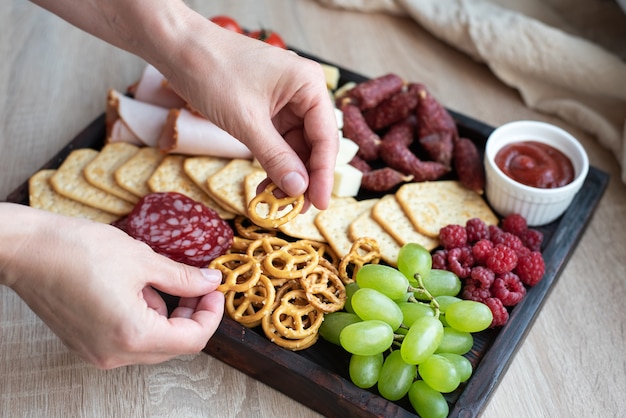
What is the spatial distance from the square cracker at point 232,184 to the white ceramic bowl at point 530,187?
22.4 inches

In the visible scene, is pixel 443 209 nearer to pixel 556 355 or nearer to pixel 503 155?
pixel 503 155

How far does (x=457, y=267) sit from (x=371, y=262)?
0.18 meters

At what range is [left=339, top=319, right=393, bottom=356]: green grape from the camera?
4.15 ft

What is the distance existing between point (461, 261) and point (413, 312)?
0.22 m

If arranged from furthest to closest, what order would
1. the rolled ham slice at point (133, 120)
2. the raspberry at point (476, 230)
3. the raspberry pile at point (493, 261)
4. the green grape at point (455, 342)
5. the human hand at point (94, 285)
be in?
the rolled ham slice at point (133, 120)
the raspberry at point (476, 230)
the raspberry pile at point (493, 261)
the green grape at point (455, 342)
the human hand at point (94, 285)

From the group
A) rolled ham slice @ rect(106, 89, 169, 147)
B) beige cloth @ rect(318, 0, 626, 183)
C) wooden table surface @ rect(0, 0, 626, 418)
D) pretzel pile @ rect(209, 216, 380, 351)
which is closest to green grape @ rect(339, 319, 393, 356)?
pretzel pile @ rect(209, 216, 380, 351)

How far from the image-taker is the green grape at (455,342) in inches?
53.0

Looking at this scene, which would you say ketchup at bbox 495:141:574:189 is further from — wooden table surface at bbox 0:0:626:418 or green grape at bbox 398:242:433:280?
green grape at bbox 398:242:433:280

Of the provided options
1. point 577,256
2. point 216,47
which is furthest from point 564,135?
point 216,47

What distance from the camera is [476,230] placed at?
1.56 metres

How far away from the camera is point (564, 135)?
1.73 m

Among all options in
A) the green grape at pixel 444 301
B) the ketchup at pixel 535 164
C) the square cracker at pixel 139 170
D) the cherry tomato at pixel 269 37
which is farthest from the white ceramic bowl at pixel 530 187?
the square cracker at pixel 139 170

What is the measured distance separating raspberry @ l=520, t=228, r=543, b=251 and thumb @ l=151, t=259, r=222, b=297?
72 cm

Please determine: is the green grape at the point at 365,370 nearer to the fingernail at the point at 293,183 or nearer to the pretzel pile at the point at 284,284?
the pretzel pile at the point at 284,284
